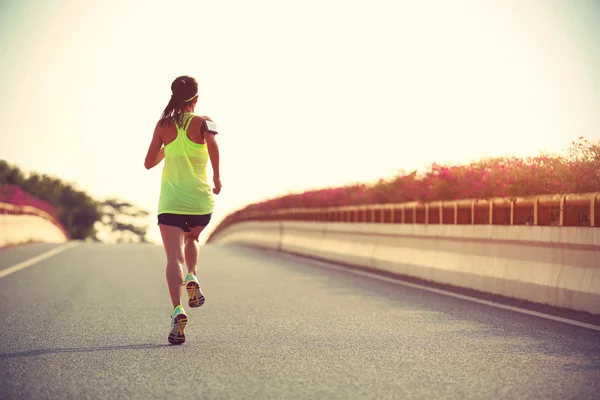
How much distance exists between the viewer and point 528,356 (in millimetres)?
7531

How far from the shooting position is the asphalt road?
6238 millimetres

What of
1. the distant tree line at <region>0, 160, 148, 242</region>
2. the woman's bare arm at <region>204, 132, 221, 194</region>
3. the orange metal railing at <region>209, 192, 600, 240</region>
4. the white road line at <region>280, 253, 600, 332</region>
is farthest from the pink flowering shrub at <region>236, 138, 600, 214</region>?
the distant tree line at <region>0, 160, 148, 242</region>

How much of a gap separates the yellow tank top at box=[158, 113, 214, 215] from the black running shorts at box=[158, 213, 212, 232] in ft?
0.12

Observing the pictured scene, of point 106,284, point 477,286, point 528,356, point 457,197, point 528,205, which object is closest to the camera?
point 528,356

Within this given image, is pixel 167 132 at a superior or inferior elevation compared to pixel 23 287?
superior

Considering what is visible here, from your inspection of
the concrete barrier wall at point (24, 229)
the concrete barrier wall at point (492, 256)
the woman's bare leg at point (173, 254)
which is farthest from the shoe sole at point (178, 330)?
the concrete barrier wall at point (24, 229)

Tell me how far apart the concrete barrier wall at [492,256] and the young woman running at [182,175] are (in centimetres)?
→ 420

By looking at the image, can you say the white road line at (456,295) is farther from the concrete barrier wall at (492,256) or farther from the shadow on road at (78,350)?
the shadow on road at (78,350)

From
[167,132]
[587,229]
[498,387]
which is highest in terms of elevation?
[167,132]

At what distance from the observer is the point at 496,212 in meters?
13.1

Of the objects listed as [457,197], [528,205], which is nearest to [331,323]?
[528,205]

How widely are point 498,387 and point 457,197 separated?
35.4 feet

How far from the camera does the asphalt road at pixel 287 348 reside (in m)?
6.24

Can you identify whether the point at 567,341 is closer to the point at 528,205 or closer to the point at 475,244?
the point at 528,205
